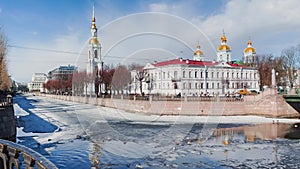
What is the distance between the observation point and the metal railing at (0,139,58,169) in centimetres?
309

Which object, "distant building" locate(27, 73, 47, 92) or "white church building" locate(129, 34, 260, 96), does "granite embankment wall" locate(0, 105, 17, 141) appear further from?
"distant building" locate(27, 73, 47, 92)

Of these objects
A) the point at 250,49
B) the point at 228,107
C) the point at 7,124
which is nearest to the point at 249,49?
the point at 250,49

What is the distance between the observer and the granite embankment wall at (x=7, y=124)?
1739 cm

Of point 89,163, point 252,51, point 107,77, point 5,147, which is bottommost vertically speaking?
point 89,163

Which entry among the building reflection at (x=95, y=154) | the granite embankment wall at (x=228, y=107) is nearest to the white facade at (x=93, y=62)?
the granite embankment wall at (x=228, y=107)

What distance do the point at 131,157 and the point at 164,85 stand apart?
4732 cm

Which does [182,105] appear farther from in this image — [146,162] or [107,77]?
[107,77]

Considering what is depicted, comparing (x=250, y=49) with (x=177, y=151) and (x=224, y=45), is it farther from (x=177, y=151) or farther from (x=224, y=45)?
(x=177, y=151)

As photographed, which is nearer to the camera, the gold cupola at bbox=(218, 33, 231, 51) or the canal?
the canal

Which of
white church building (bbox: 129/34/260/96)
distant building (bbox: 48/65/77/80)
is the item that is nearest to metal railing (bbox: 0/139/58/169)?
white church building (bbox: 129/34/260/96)

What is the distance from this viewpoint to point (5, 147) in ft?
14.0

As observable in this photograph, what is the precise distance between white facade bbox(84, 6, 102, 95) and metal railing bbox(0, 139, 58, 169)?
5599cm

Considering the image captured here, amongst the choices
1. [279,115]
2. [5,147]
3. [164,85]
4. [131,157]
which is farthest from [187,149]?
[164,85]

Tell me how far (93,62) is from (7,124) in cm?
5361
